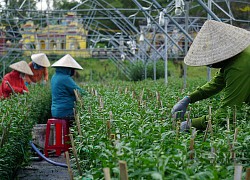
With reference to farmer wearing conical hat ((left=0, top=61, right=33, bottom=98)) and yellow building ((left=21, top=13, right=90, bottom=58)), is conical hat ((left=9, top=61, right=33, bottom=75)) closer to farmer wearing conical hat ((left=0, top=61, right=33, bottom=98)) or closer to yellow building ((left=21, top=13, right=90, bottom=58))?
farmer wearing conical hat ((left=0, top=61, right=33, bottom=98))

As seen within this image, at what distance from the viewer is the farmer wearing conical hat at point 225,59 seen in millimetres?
3984

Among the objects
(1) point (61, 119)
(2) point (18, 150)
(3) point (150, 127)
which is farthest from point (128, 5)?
(3) point (150, 127)

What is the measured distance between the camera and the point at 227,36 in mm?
4348

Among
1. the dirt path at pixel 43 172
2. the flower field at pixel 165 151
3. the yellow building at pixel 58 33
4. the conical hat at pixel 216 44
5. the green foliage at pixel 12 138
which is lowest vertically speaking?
the dirt path at pixel 43 172

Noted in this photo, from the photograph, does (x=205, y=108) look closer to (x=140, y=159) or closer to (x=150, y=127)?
(x=150, y=127)

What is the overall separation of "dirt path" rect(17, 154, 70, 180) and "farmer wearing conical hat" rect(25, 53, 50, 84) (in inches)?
178

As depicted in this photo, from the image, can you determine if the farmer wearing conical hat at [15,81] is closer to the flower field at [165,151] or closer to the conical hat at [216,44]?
the conical hat at [216,44]

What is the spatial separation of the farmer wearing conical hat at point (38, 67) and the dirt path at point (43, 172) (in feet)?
14.8

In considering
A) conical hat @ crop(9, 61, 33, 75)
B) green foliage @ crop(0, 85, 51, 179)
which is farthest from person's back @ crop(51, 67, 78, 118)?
conical hat @ crop(9, 61, 33, 75)

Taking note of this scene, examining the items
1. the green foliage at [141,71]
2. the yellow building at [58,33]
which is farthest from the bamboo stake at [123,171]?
the green foliage at [141,71]

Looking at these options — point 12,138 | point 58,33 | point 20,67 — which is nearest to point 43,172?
point 12,138

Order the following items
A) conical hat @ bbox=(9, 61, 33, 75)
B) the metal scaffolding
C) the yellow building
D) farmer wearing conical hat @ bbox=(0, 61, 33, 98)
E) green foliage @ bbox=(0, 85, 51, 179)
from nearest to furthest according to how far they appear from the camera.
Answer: green foliage @ bbox=(0, 85, 51, 179) < farmer wearing conical hat @ bbox=(0, 61, 33, 98) < conical hat @ bbox=(9, 61, 33, 75) < the metal scaffolding < the yellow building

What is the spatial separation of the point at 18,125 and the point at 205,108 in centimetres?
263

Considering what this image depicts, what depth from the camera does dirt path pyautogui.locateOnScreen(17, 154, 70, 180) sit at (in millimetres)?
7707
